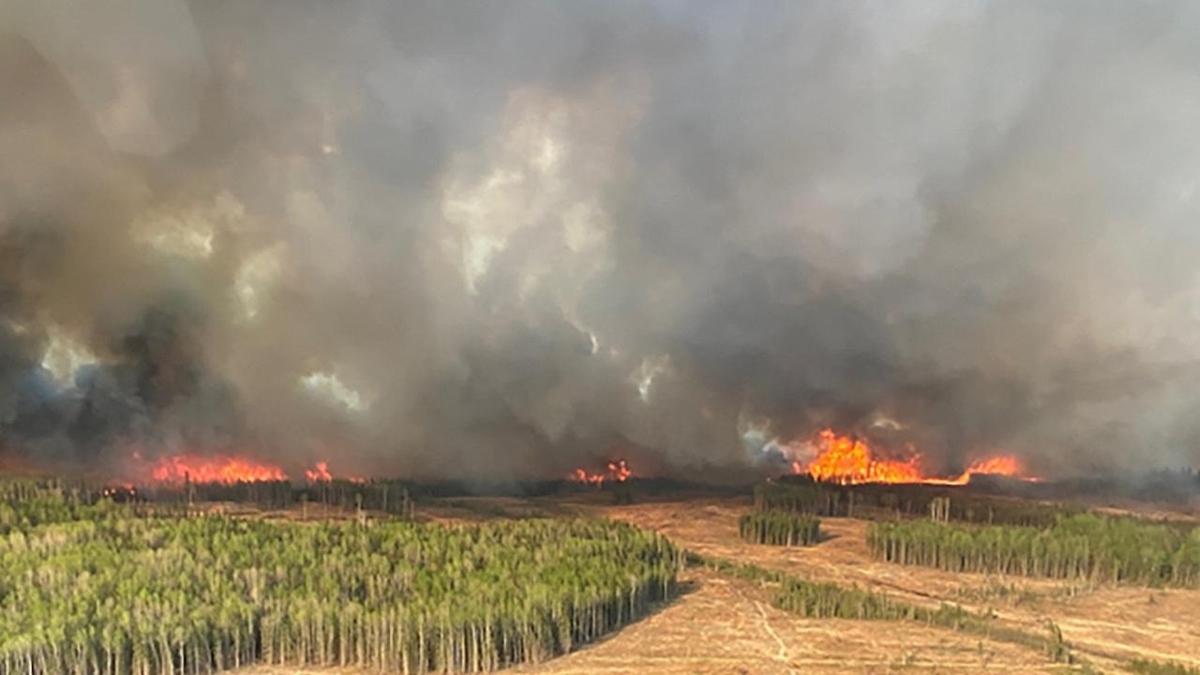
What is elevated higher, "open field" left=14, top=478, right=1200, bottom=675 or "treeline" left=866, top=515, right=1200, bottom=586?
"treeline" left=866, top=515, right=1200, bottom=586

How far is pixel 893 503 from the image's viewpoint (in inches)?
4350

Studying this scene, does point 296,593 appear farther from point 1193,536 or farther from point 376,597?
point 1193,536

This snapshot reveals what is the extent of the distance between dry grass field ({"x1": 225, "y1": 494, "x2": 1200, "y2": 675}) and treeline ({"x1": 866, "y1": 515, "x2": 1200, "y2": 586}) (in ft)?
8.25

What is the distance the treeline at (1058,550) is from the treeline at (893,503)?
13252 mm

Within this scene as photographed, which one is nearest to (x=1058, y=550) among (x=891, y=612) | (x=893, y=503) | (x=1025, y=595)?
Result: (x=1025, y=595)

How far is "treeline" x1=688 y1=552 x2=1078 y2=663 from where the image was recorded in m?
53.2

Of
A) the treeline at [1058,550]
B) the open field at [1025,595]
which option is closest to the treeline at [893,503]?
the open field at [1025,595]

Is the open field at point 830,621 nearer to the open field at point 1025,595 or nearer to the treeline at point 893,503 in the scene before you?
the open field at point 1025,595

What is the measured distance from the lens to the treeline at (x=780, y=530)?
293ft

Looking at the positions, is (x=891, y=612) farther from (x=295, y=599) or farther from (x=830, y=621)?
(x=295, y=599)

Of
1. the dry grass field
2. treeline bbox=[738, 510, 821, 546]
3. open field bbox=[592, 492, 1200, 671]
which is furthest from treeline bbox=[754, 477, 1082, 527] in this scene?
the dry grass field

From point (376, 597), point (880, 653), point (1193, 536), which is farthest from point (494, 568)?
point (1193, 536)

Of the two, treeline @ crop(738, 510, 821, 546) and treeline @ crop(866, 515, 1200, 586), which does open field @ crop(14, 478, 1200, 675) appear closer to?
treeline @ crop(738, 510, 821, 546)

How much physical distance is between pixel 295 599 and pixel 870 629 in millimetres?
30465
